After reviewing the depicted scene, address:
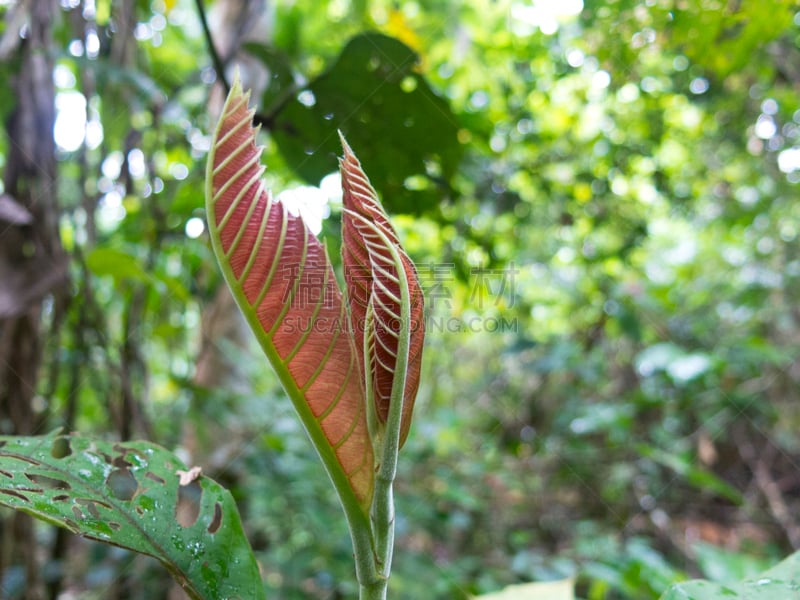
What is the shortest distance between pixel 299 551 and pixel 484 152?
4.19ft

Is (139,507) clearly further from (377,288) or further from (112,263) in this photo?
(112,263)

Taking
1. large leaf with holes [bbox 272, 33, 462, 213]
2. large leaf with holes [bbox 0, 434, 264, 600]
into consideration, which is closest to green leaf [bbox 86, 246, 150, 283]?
large leaf with holes [bbox 272, 33, 462, 213]

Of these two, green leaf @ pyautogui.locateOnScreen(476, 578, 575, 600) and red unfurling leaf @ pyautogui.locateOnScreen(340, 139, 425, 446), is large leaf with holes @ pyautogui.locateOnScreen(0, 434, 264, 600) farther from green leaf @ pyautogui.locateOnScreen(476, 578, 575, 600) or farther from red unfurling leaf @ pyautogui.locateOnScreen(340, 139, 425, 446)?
green leaf @ pyautogui.locateOnScreen(476, 578, 575, 600)

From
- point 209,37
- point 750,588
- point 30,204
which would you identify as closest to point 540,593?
point 750,588

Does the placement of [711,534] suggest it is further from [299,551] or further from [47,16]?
[47,16]

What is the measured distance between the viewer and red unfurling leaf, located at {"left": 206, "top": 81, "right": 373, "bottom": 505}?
485 mm

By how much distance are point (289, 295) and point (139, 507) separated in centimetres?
26

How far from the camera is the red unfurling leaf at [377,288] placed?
1.57 feet

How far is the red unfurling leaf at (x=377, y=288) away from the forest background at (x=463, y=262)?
1.89ft

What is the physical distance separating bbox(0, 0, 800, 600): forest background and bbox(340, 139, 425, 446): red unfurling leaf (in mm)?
577

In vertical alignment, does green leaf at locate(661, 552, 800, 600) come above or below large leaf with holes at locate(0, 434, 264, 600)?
below

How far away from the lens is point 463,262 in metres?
1.57

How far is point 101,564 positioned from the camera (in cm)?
171

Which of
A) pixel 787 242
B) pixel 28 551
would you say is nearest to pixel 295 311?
pixel 28 551
